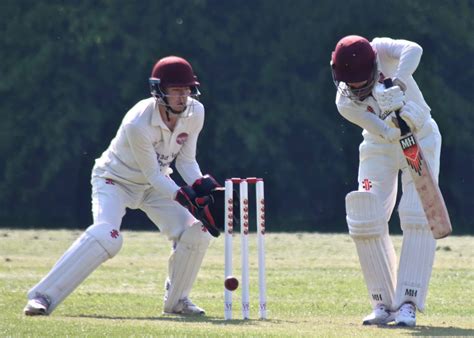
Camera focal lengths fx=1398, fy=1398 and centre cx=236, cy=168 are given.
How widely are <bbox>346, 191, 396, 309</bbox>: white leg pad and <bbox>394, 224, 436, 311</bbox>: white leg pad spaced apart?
6.3 inches

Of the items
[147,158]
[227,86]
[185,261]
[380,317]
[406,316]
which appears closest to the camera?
[406,316]

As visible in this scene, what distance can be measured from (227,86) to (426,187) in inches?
615

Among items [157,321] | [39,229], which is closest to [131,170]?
[157,321]

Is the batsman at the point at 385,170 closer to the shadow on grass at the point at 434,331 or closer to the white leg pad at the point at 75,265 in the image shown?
the shadow on grass at the point at 434,331

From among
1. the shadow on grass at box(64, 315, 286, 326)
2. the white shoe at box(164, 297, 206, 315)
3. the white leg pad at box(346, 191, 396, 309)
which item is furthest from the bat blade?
the white shoe at box(164, 297, 206, 315)

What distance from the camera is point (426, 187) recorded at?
7.90 metres

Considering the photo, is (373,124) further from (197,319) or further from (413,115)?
(197,319)

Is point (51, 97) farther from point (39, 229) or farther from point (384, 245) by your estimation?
point (384, 245)

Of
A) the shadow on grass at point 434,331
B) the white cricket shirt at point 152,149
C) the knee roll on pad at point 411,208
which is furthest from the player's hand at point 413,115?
the white cricket shirt at point 152,149

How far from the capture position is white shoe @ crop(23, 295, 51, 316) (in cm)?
852

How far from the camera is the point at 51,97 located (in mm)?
23156

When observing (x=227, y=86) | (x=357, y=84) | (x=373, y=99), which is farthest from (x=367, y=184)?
(x=227, y=86)

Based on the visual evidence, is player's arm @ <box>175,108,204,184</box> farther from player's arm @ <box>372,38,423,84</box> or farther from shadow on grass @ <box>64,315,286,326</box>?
player's arm @ <box>372,38,423,84</box>

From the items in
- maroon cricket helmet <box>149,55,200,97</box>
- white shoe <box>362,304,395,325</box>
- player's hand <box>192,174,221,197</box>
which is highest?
maroon cricket helmet <box>149,55,200,97</box>
